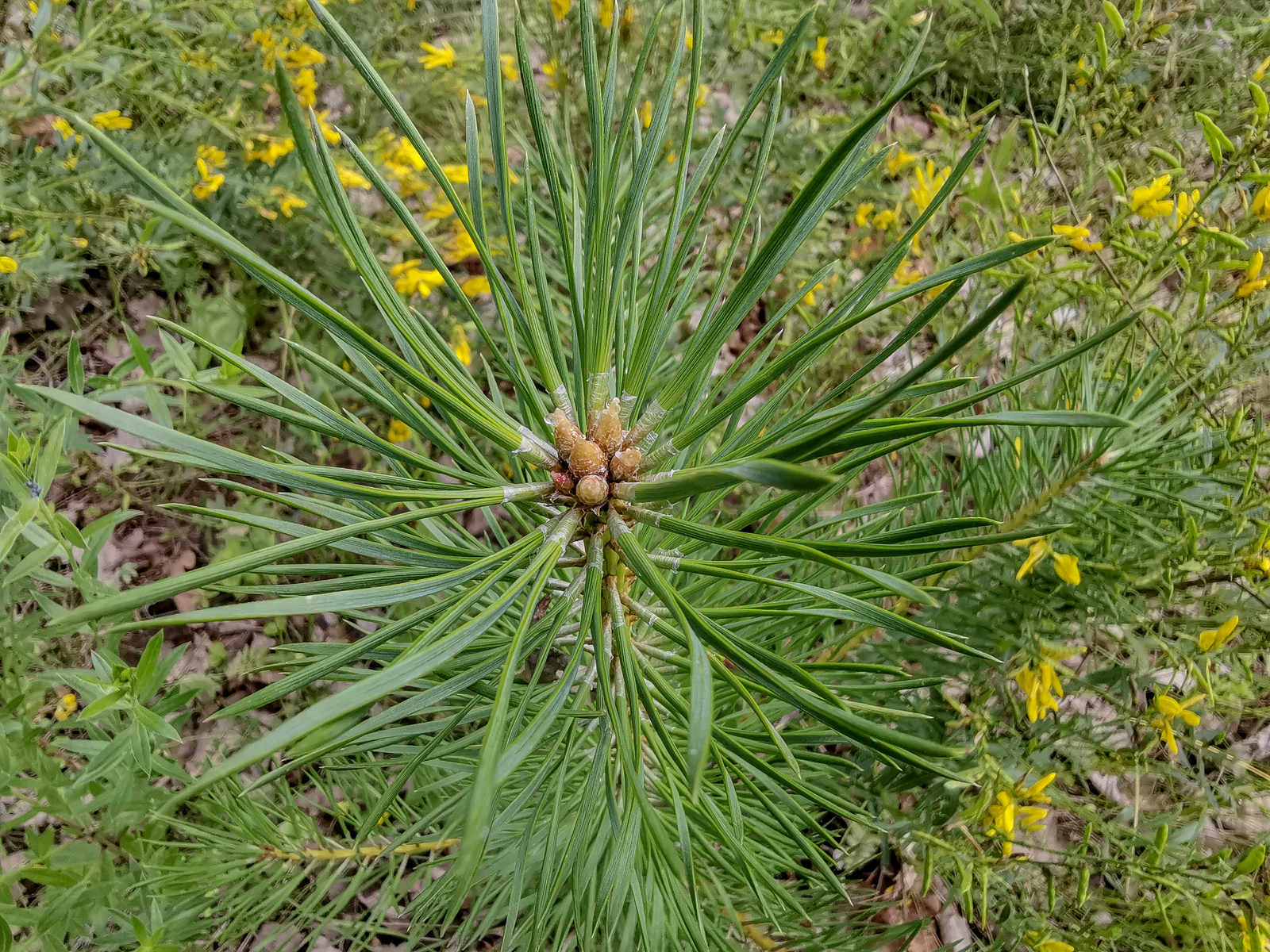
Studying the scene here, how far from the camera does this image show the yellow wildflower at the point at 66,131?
1861 mm

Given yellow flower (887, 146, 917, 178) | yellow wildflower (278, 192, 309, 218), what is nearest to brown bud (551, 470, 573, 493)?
yellow wildflower (278, 192, 309, 218)

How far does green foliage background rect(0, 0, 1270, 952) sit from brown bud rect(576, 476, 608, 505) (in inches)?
13.0

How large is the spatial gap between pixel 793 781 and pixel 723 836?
117mm

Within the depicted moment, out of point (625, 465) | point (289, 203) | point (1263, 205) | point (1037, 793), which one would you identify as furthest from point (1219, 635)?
point (289, 203)

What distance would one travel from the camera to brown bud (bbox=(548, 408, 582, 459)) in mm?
Result: 670

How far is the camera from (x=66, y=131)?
73.0 inches

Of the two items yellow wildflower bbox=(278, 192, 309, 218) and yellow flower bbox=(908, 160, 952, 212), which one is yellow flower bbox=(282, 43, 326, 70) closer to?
yellow wildflower bbox=(278, 192, 309, 218)

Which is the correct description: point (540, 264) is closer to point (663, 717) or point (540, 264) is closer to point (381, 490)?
point (381, 490)

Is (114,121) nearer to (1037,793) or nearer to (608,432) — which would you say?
(608,432)

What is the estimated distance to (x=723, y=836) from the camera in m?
0.75

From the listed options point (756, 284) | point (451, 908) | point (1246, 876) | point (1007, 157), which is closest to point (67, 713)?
point (451, 908)

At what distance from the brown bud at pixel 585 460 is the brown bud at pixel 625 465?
1cm

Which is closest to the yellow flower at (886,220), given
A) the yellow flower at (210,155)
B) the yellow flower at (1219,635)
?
the yellow flower at (1219,635)

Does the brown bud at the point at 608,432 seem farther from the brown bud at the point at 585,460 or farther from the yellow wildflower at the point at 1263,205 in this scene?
the yellow wildflower at the point at 1263,205
